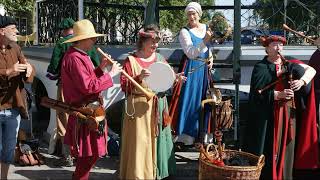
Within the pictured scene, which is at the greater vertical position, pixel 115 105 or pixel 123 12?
pixel 123 12

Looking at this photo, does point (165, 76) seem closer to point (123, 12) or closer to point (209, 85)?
point (209, 85)

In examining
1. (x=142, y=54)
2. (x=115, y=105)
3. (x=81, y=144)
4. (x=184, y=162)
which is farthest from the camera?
(x=115, y=105)

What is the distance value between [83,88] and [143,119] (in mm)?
758

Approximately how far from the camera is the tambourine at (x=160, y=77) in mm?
4523

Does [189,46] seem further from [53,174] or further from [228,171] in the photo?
[53,174]

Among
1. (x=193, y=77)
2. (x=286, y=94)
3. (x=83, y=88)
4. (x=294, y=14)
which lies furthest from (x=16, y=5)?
(x=286, y=94)

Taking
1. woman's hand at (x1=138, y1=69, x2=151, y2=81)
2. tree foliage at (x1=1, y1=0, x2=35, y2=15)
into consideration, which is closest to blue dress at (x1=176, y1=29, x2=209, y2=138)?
woman's hand at (x1=138, y1=69, x2=151, y2=81)

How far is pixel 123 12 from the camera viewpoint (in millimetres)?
9062

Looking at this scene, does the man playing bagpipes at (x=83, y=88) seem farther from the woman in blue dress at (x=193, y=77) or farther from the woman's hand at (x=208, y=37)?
the woman's hand at (x=208, y=37)

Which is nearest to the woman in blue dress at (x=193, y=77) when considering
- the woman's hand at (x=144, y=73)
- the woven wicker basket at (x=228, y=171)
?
the woman's hand at (x=144, y=73)

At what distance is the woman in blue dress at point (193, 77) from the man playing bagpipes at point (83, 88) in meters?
1.12

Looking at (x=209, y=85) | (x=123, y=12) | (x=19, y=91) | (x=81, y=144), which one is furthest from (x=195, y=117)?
(x=123, y=12)

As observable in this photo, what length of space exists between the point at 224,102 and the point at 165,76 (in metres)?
0.91

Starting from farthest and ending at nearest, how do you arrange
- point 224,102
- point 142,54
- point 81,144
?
point 224,102, point 142,54, point 81,144
